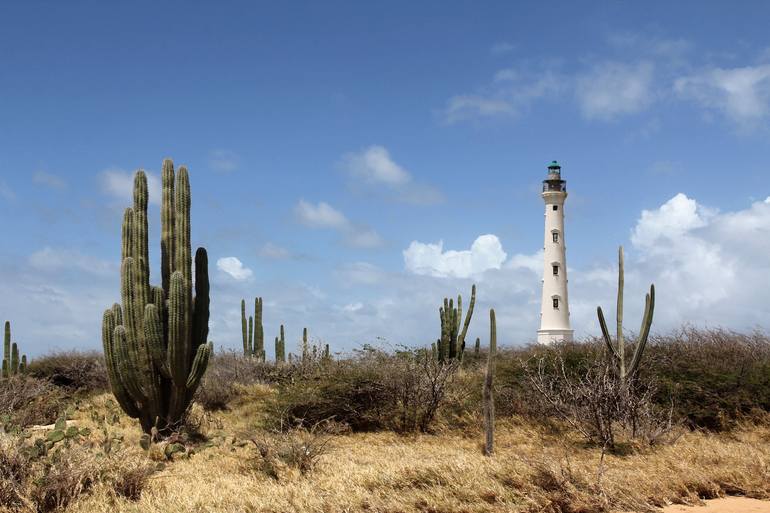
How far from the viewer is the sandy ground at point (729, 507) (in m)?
7.66

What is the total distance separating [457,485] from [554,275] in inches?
1088

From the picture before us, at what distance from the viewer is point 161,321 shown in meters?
12.8

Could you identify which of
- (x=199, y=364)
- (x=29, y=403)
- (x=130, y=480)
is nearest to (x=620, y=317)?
(x=199, y=364)

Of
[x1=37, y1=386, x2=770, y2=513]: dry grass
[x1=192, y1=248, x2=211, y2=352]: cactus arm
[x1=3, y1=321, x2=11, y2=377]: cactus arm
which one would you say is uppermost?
[x1=192, y1=248, x2=211, y2=352]: cactus arm

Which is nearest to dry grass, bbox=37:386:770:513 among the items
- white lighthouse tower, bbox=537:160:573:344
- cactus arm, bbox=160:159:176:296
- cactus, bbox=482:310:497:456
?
→ cactus, bbox=482:310:497:456

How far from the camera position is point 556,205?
3584cm

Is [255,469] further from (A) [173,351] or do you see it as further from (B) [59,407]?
(B) [59,407]

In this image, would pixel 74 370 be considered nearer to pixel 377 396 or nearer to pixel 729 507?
pixel 377 396

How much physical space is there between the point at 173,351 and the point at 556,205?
26.7m

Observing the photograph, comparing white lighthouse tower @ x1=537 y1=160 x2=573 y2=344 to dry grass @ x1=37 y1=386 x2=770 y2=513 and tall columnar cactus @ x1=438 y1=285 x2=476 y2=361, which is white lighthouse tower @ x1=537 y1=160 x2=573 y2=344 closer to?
tall columnar cactus @ x1=438 y1=285 x2=476 y2=361

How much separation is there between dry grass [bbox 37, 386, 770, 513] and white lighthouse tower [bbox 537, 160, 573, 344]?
2319cm

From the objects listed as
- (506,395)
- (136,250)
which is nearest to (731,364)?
(506,395)

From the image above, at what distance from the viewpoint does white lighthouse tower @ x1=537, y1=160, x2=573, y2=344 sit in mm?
34047

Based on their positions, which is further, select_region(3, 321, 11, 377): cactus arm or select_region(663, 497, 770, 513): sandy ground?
select_region(3, 321, 11, 377): cactus arm
